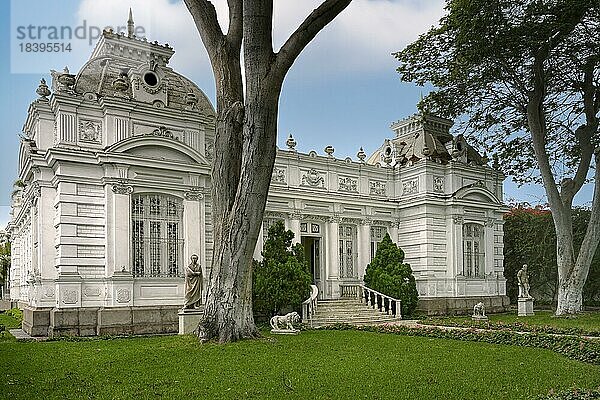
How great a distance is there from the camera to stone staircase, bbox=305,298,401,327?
21.5 meters

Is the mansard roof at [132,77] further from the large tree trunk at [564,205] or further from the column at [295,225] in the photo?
the large tree trunk at [564,205]

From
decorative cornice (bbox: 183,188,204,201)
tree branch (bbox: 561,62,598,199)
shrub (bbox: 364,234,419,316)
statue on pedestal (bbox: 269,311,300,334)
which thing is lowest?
statue on pedestal (bbox: 269,311,300,334)

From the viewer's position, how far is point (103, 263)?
1858 cm

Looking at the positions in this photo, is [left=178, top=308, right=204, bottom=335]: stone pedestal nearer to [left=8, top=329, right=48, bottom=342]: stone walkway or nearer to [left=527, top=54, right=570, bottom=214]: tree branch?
[left=8, top=329, right=48, bottom=342]: stone walkway

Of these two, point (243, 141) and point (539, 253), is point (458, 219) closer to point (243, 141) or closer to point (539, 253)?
point (539, 253)

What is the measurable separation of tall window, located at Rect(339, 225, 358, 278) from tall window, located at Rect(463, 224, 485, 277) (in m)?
5.43

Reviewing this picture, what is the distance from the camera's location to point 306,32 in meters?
13.7

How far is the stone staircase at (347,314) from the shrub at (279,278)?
3.80ft

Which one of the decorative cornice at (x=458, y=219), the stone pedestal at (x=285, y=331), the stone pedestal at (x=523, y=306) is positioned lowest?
the stone pedestal at (x=523, y=306)

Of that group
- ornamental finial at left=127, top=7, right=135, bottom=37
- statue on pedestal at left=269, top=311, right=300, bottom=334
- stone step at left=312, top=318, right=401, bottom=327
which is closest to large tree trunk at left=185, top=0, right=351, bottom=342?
statue on pedestal at left=269, top=311, right=300, bottom=334

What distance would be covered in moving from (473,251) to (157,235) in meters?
15.3

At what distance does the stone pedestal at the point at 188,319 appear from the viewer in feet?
53.8

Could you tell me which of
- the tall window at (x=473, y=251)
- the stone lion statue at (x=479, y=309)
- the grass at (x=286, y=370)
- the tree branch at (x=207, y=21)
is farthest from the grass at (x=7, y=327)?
the tall window at (x=473, y=251)

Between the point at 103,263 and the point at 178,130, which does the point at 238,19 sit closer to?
the point at 178,130
